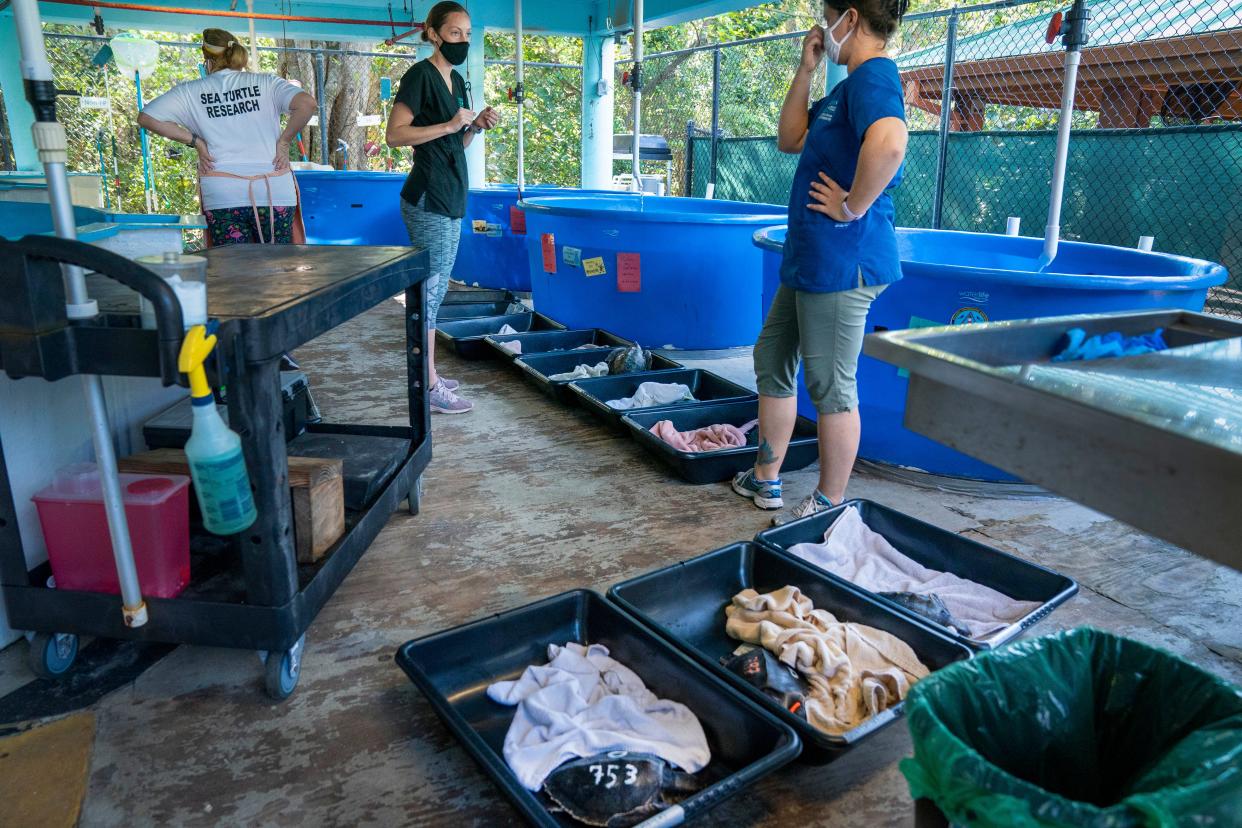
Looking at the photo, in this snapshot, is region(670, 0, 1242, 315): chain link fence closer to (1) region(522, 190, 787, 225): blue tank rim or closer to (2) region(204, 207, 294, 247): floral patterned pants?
(1) region(522, 190, 787, 225): blue tank rim

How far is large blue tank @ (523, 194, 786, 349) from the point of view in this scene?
14.6 ft

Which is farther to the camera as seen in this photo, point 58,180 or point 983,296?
point 983,296

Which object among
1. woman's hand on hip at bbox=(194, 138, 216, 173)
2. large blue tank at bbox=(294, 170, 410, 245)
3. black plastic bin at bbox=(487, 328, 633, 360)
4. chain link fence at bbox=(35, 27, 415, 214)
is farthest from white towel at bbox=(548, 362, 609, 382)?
chain link fence at bbox=(35, 27, 415, 214)

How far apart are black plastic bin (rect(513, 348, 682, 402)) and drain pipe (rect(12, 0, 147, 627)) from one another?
7.69 ft

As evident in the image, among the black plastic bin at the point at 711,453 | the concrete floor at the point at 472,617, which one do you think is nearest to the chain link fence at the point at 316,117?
the black plastic bin at the point at 711,453

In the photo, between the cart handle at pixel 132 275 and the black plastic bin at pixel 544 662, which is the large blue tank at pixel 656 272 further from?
the cart handle at pixel 132 275

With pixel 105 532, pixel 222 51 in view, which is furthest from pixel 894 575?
pixel 222 51

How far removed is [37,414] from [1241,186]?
4.66 metres

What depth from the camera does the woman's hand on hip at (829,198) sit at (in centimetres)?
228

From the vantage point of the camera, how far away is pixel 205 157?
3561 mm

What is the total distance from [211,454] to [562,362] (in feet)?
9.15

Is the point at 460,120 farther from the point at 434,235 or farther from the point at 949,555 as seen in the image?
the point at 949,555

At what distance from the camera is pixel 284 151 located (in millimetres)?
3689

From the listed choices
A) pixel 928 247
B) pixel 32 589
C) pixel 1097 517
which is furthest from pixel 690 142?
pixel 32 589
